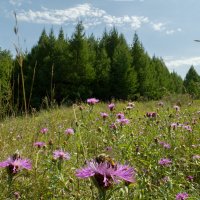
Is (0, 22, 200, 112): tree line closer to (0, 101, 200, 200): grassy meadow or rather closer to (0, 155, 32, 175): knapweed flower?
(0, 101, 200, 200): grassy meadow

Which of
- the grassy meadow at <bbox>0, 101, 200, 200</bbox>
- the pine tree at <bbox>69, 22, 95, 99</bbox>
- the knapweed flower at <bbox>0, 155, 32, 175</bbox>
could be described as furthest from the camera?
the pine tree at <bbox>69, 22, 95, 99</bbox>

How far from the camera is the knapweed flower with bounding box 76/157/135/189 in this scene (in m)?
1.14

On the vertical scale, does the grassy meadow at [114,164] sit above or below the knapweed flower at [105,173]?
below

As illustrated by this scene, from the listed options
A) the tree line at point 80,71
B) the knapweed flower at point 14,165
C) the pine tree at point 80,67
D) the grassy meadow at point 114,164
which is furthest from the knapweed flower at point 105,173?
the pine tree at point 80,67

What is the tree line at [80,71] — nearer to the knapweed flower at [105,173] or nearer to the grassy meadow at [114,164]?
the grassy meadow at [114,164]

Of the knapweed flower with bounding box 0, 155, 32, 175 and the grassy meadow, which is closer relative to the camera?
the knapweed flower with bounding box 0, 155, 32, 175

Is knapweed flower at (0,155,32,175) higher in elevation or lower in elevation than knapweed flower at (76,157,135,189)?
lower

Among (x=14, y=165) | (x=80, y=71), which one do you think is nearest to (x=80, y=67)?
(x=80, y=71)

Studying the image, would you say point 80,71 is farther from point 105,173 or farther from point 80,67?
point 105,173

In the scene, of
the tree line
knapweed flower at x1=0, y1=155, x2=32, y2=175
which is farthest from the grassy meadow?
the tree line

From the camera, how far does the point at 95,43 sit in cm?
3023

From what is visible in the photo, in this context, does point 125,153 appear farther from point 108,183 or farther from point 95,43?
point 95,43

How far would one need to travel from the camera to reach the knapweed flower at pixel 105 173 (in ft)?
3.75

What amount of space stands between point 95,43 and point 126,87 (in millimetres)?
5689
